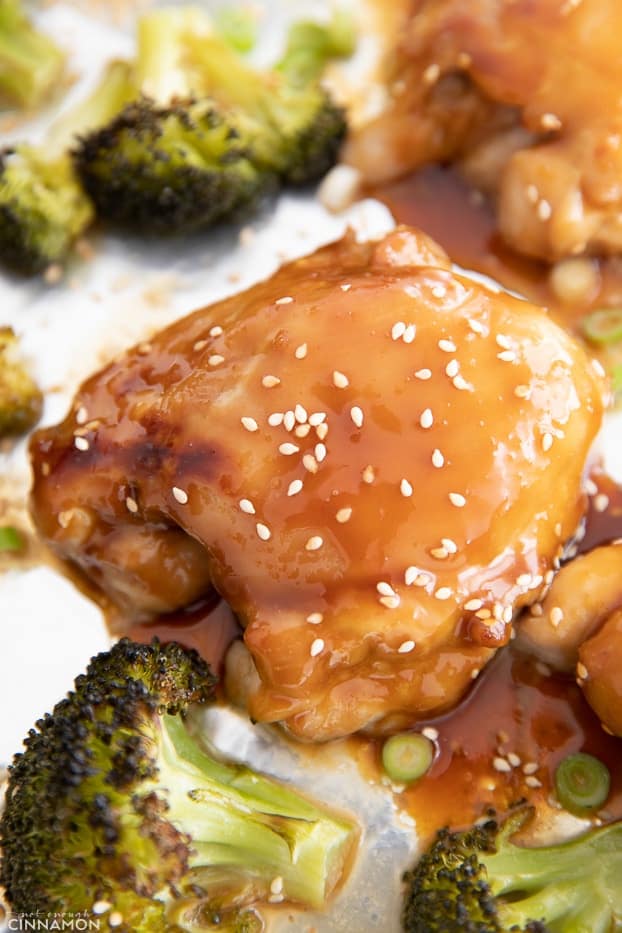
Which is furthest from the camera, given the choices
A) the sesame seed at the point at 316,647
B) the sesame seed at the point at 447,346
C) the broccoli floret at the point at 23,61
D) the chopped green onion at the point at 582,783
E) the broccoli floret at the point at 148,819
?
the broccoli floret at the point at 23,61

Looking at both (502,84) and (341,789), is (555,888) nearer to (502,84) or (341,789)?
(341,789)

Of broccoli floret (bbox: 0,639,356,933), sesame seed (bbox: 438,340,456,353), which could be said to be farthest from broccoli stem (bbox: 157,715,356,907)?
sesame seed (bbox: 438,340,456,353)

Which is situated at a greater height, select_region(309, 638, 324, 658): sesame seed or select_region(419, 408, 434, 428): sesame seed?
select_region(419, 408, 434, 428): sesame seed

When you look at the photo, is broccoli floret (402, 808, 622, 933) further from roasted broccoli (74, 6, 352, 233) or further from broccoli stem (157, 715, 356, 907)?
roasted broccoli (74, 6, 352, 233)

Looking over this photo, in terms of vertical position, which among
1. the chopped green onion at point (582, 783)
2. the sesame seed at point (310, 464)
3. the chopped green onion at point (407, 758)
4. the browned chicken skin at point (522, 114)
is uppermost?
the browned chicken skin at point (522, 114)

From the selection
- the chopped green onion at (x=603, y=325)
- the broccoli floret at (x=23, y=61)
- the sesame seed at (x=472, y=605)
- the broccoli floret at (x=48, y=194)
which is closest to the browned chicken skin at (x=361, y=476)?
the sesame seed at (x=472, y=605)

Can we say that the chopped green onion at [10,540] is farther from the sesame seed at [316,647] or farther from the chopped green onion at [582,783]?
the chopped green onion at [582,783]

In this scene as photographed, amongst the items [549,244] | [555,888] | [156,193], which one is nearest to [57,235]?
[156,193]
